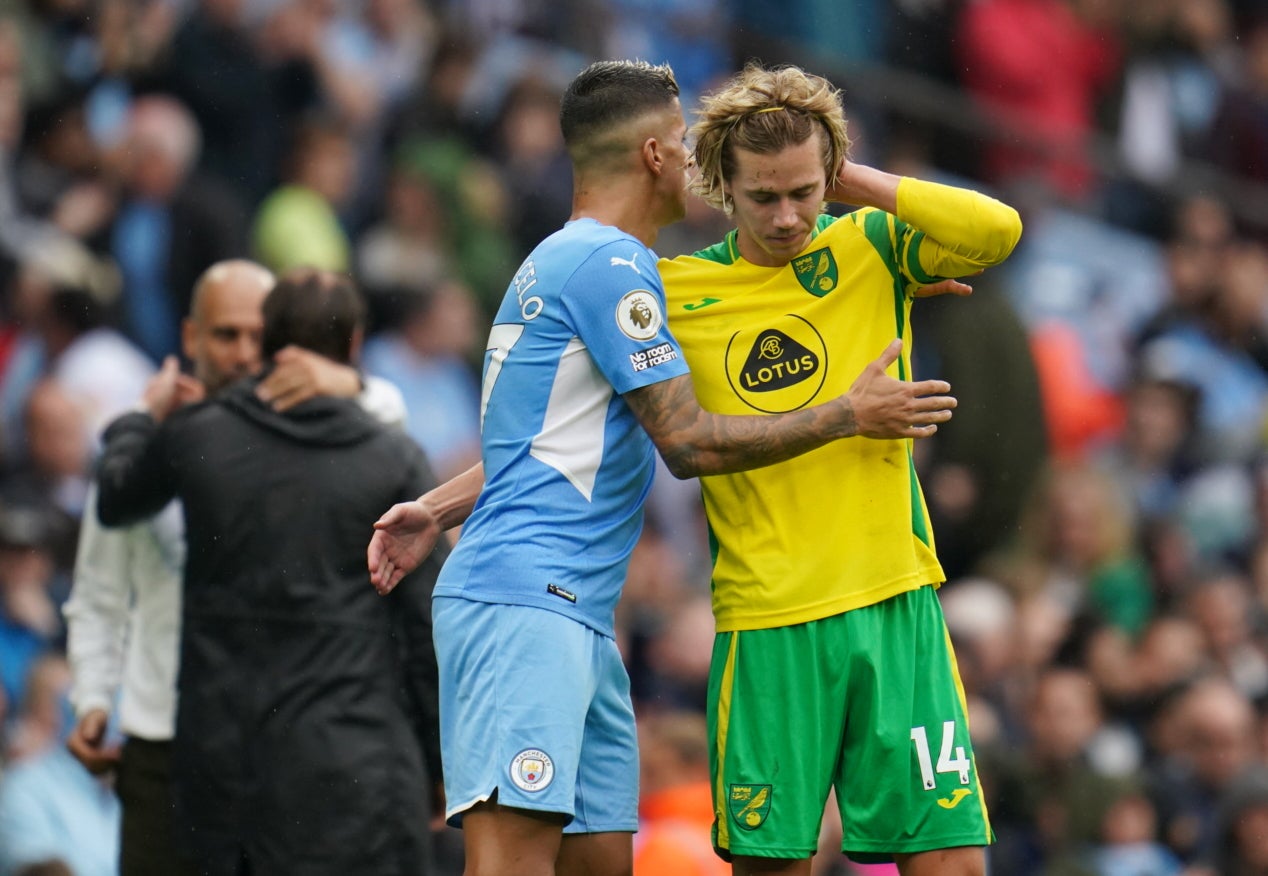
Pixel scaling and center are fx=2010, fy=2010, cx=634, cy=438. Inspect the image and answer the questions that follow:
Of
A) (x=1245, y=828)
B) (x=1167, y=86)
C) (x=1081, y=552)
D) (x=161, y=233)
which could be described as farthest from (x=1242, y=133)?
(x=161, y=233)

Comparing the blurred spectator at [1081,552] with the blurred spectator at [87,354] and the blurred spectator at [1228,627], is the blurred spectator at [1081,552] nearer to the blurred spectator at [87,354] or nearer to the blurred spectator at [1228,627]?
the blurred spectator at [1228,627]

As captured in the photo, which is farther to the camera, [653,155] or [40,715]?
[40,715]

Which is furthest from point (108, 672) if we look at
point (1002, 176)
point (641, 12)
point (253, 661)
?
point (1002, 176)

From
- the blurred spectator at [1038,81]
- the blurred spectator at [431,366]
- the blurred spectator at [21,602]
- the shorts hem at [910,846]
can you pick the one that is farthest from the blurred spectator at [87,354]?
the blurred spectator at [1038,81]

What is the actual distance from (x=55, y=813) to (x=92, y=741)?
172 cm

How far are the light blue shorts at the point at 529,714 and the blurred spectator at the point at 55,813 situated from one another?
3.41 m

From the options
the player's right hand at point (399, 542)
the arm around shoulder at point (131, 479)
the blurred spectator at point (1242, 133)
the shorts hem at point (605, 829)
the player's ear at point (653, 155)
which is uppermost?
the blurred spectator at point (1242, 133)

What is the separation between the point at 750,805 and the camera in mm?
5195

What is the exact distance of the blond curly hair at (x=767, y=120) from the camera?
519 centimetres

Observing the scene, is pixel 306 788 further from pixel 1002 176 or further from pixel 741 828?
pixel 1002 176

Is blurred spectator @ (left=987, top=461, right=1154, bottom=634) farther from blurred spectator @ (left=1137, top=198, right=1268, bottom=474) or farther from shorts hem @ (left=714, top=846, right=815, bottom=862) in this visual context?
shorts hem @ (left=714, top=846, right=815, bottom=862)

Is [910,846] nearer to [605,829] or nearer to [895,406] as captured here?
[605,829]

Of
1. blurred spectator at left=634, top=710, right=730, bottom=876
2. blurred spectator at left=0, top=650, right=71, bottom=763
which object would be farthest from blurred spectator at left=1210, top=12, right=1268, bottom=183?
blurred spectator at left=0, top=650, right=71, bottom=763

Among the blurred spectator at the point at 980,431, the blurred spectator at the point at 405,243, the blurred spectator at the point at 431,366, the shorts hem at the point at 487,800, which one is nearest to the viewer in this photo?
the shorts hem at the point at 487,800
